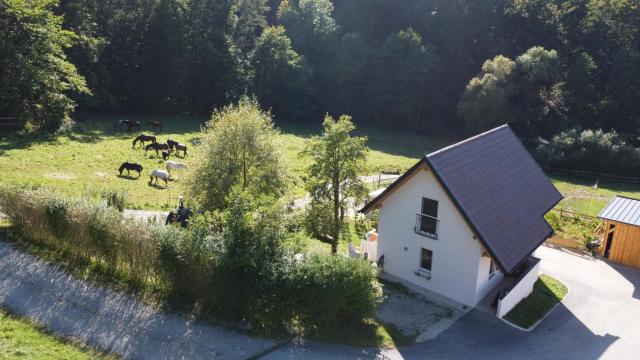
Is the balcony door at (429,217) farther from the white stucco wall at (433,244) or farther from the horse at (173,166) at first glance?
the horse at (173,166)

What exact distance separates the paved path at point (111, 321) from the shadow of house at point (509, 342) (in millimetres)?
6310

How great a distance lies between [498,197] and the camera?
23578 mm

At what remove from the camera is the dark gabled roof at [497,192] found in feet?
70.4

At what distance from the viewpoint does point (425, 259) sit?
23.5 metres

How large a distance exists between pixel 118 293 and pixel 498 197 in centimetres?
1635

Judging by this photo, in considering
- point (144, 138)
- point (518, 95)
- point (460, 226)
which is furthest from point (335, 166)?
point (518, 95)

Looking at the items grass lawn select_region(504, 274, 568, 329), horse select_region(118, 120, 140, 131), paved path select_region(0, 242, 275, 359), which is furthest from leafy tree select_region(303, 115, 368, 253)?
horse select_region(118, 120, 140, 131)

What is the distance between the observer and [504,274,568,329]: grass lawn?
22.0 metres

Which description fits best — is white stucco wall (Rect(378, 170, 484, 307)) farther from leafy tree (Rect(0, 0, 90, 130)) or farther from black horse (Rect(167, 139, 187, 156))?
leafy tree (Rect(0, 0, 90, 130))

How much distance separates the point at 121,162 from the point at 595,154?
4435 centimetres

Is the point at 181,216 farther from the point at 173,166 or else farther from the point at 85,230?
the point at 173,166

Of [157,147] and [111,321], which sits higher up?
[157,147]

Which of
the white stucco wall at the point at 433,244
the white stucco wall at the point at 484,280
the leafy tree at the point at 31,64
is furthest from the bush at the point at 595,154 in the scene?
the leafy tree at the point at 31,64

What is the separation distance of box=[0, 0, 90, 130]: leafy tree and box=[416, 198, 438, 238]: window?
3160 cm
